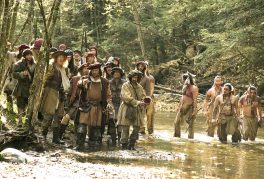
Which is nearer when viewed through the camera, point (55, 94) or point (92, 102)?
point (92, 102)

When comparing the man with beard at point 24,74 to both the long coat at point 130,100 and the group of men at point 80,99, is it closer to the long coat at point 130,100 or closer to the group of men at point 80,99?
the group of men at point 80,99

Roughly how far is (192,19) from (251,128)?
18.2 m

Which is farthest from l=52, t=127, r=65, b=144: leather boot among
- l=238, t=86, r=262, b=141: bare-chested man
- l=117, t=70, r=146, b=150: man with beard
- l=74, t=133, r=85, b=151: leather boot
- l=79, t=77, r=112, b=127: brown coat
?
l=238, t=86, r=262, b=141: bare-chested man

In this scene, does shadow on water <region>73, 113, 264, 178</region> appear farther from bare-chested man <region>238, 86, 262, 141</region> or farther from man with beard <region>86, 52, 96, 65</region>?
man with beard <region>86, 52, 96, 65</region>

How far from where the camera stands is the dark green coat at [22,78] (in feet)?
37.5

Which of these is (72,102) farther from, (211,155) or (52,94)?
(211,155)

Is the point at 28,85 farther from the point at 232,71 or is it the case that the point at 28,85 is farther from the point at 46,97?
the point at 232,71

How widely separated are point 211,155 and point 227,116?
3.46 m

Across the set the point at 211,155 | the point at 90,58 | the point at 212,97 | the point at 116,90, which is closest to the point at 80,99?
the point at 116,90

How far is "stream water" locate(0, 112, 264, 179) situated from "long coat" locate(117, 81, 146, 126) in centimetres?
68

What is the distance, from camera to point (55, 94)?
11664 mm

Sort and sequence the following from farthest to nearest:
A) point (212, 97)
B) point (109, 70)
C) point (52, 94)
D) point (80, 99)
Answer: point (212, 97) → point (109, 70) → point (52, 94) → point (80, 99)

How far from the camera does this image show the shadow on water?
32.5ft

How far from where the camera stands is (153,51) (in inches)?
1430
